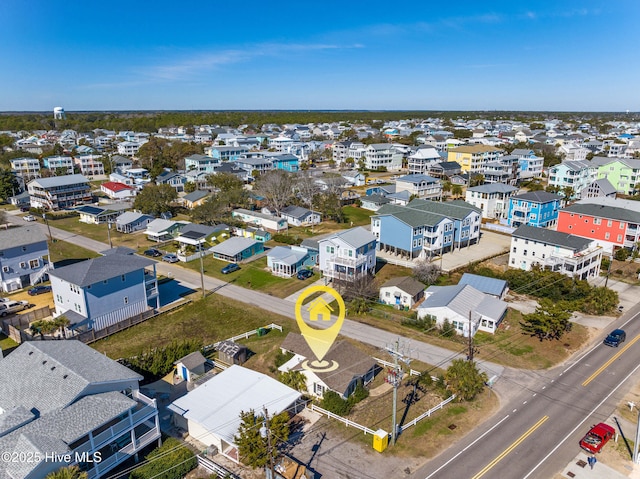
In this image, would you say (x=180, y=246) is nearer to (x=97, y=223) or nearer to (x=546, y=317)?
(x=97, y=223)

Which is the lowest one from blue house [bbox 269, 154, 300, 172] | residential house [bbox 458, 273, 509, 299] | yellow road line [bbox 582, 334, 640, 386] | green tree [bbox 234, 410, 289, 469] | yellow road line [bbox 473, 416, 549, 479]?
yellow road line [bbox 582, 334, 640, 386]

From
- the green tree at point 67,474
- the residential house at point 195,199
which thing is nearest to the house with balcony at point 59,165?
the residential house at point 195,199

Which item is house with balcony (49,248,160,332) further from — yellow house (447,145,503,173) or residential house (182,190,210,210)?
yellow house (447,145,503,173)

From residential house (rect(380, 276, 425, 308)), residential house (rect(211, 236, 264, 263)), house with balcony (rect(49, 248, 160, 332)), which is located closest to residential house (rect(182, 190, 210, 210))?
residential house (rect(211, 236, 264, 263))

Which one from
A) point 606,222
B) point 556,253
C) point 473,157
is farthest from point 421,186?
point 556,253

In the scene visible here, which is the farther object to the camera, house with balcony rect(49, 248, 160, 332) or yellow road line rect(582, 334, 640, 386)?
house with balcony rect(49, 248, 160, 332)
